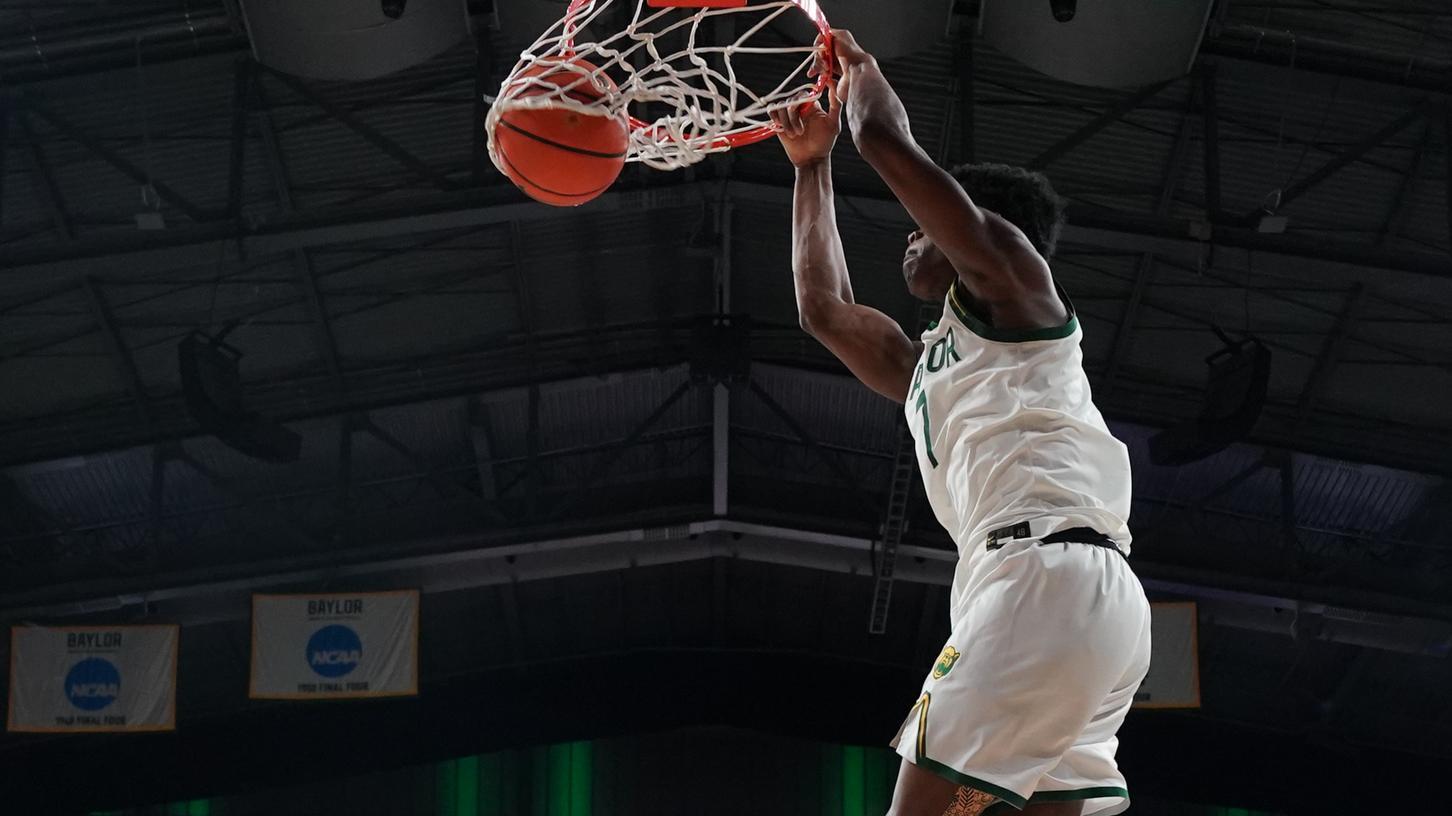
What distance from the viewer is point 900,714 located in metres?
15.7

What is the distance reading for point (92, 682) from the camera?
13.2 metres

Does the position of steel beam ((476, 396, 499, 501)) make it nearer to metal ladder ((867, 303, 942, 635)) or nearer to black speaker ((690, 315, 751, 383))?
black speaker ((690, 315, 751, 383))

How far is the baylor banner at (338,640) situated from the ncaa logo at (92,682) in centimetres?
117

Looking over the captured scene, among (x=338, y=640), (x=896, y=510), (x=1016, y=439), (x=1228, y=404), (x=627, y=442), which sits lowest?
(x=1016, y=439)

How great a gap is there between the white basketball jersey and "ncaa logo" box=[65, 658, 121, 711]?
11625 millimetres

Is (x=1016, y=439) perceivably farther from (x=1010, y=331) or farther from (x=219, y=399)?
(x=219, y=399)

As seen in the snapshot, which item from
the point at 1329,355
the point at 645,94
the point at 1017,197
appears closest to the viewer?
the point at 1017,197

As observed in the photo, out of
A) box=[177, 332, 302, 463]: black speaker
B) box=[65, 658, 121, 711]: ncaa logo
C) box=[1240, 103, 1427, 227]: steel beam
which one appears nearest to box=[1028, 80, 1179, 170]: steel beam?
box=[1240, 103, 1427, 227]: steel beam

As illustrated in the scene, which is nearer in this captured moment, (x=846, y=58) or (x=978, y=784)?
(x=978, y=784)

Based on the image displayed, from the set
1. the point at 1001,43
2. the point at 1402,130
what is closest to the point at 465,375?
the point at 1001,43

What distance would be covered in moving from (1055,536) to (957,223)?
1.89 feet

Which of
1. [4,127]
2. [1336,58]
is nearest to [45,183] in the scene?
[4,127]

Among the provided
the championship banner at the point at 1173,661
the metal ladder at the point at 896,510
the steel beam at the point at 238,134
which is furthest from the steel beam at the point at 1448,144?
the steel beam at the point at 238,134

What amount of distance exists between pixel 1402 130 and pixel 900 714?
779 cm
